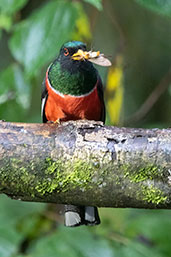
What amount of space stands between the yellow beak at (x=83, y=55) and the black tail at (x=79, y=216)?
934 millimetres

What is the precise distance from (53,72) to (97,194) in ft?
3.94

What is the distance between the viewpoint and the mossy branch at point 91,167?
249cm

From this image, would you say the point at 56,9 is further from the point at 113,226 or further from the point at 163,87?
the point at 113,226

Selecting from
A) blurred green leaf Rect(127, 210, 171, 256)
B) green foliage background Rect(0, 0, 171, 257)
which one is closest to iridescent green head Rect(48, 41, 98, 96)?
green foliage background Rect(0, 0, 171, 257)

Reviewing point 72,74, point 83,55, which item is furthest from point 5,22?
point 83,55

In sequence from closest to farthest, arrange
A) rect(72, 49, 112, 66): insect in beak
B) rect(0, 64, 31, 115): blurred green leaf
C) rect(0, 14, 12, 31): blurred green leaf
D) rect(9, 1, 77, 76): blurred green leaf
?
rect(72, 49, 112, 66): insect in beak → rect(9, 1, 77, 76): blurred green leaf → rect(0, 64, 31, 115): blurred green leaf → rect(0, 14, 12, 31): blurred green leaf

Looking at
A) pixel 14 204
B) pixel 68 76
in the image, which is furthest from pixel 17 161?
pixel 14 204

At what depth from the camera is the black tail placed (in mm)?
2924

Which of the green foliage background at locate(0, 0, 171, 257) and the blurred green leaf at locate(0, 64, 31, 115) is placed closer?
the green foliage background at locate(0, 0, 171, 257)

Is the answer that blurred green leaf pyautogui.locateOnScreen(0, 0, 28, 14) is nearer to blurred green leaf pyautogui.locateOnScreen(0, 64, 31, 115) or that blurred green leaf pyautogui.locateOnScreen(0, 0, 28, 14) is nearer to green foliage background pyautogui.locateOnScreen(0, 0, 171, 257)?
green foliage background pyautogui.locateOnScreen(0, 0, 171, 257)

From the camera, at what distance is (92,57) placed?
303 cm

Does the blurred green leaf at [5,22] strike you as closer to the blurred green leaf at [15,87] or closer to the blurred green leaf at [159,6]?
the blurred green leaf at [15,87]

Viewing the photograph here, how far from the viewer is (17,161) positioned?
2.53 meters

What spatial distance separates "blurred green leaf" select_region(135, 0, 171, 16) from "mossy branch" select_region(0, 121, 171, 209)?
0.92m
